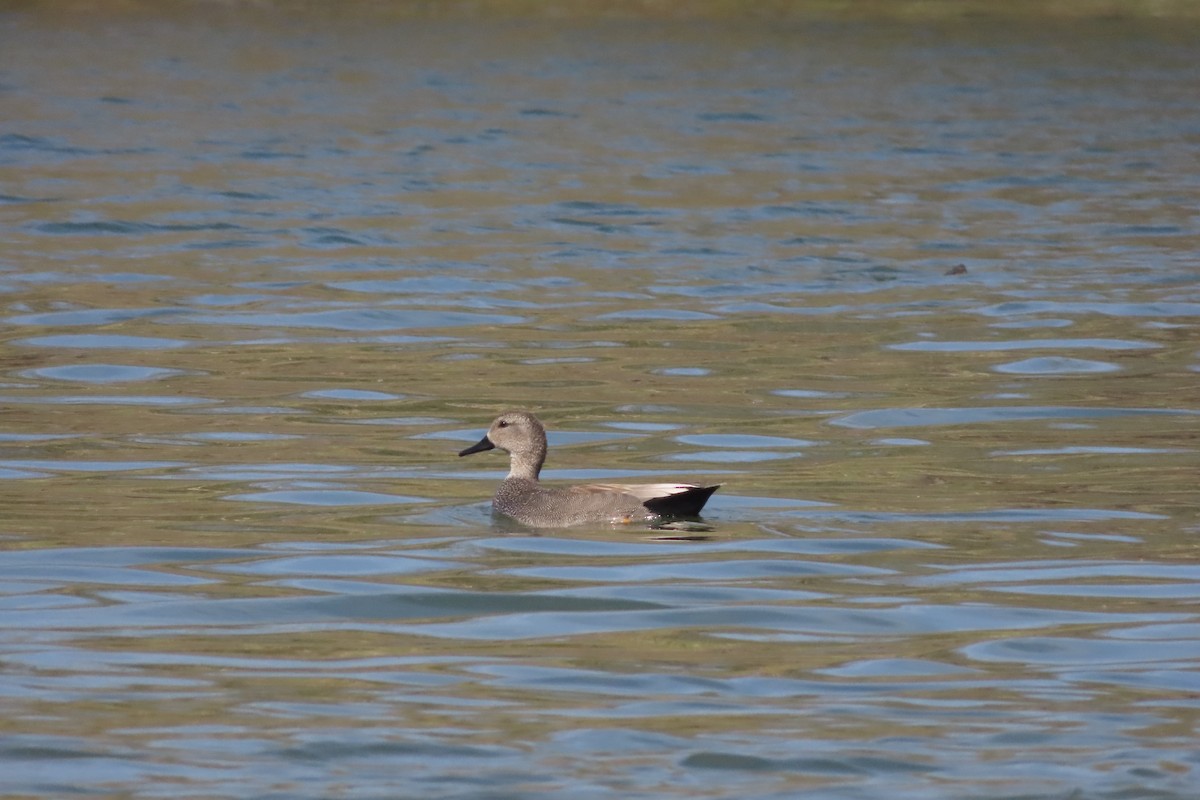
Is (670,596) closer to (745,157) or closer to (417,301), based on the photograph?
(417,301)

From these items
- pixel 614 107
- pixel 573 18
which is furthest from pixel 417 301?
pixel 573 18

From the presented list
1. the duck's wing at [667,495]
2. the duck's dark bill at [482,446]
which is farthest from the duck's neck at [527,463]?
the duck's wing at [667,495]

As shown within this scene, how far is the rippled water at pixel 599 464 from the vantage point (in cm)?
691

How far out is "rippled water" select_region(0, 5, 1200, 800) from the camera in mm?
6910

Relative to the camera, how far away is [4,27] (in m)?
53.7

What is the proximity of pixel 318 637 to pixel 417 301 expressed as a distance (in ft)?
33.6

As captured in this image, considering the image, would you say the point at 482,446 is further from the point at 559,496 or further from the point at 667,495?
the point at 667,495

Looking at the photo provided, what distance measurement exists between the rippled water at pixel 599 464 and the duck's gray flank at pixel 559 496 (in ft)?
0.56

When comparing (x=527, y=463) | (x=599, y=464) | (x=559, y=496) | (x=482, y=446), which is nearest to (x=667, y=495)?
(x=559, y=496)

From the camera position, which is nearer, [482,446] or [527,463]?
[527,463]

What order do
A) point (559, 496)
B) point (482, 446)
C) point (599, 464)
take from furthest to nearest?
point (599, 464)
point (482, 446)
point (559, 496)

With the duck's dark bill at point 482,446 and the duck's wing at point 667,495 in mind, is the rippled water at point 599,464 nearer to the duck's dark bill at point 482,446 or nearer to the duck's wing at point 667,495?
the duck's wing at point 667,495

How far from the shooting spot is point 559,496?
10422 mm

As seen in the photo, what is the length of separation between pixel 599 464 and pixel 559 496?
1624 millimetres
